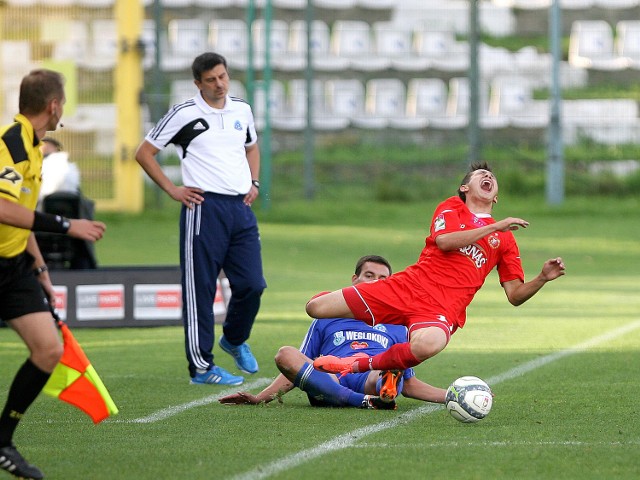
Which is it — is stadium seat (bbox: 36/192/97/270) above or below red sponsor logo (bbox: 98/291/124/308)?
above

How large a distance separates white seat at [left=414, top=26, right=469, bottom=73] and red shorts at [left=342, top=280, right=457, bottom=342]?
24600 millimetres

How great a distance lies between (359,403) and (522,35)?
96.5 ft

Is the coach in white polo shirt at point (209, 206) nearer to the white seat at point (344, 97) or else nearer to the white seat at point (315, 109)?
the white seat at point (315, 109)

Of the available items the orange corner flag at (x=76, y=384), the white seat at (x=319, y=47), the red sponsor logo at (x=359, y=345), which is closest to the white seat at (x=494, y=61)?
the white seat at (x=319, y=47)

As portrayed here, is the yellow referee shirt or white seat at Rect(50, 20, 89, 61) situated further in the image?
white seat at Rect(50, 20, 89, 61)

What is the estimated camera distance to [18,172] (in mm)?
6301

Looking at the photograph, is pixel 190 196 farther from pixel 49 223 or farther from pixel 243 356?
pixel 49 223

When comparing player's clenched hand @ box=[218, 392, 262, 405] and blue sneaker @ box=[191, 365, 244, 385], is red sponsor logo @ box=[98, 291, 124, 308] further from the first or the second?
player's clenched hand @ box=[218, 392, 262, 405]

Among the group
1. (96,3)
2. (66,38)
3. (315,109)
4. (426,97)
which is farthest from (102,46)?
(426,97)

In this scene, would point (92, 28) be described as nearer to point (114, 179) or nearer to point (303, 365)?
point (114, 179)

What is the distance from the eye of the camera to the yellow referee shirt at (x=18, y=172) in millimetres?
6262

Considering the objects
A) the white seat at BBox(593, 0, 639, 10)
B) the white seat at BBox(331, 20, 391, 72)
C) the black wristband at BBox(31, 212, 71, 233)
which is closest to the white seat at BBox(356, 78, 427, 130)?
the white seat at BBox(331, 20, 391, 72)

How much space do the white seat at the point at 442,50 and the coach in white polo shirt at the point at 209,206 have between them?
22.9m

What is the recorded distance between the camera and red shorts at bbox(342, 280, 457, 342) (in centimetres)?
800
